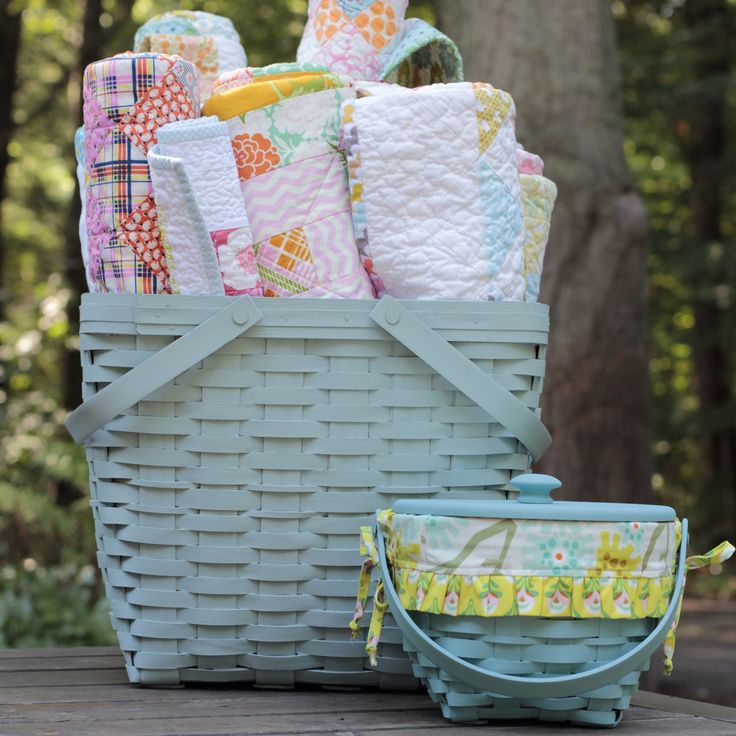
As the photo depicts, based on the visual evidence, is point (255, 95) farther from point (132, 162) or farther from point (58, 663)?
point (58, 663)

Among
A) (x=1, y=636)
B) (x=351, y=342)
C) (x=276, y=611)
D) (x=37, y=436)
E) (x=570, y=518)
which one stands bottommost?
(x=1, y=636)

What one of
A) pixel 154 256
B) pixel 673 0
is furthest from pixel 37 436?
pixel 673 0

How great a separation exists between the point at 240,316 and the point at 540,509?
0.38m

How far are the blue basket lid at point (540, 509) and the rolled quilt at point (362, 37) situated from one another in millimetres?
617

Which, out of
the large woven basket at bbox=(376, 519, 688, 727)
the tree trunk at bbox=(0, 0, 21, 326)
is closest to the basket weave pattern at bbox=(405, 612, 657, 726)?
the large woven basket at bbox=(376, 519, 688, 727)

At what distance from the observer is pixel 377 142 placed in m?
1.22

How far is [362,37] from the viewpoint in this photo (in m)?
1.46

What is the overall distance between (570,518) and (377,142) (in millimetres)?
471

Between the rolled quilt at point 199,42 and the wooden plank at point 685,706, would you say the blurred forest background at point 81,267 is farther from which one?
the wooden plank at point 685,706

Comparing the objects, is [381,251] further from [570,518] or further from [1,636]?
[1,636]

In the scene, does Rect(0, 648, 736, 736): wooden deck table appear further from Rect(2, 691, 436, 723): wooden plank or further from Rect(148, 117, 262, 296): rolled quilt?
Rect(148, 117, 262, 296): rolled quilt

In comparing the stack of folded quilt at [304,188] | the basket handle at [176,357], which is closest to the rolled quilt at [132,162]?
the stack of folded quilt at [304,188]

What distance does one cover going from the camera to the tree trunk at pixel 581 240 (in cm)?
232

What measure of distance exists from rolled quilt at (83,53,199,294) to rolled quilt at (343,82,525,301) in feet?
0.71
